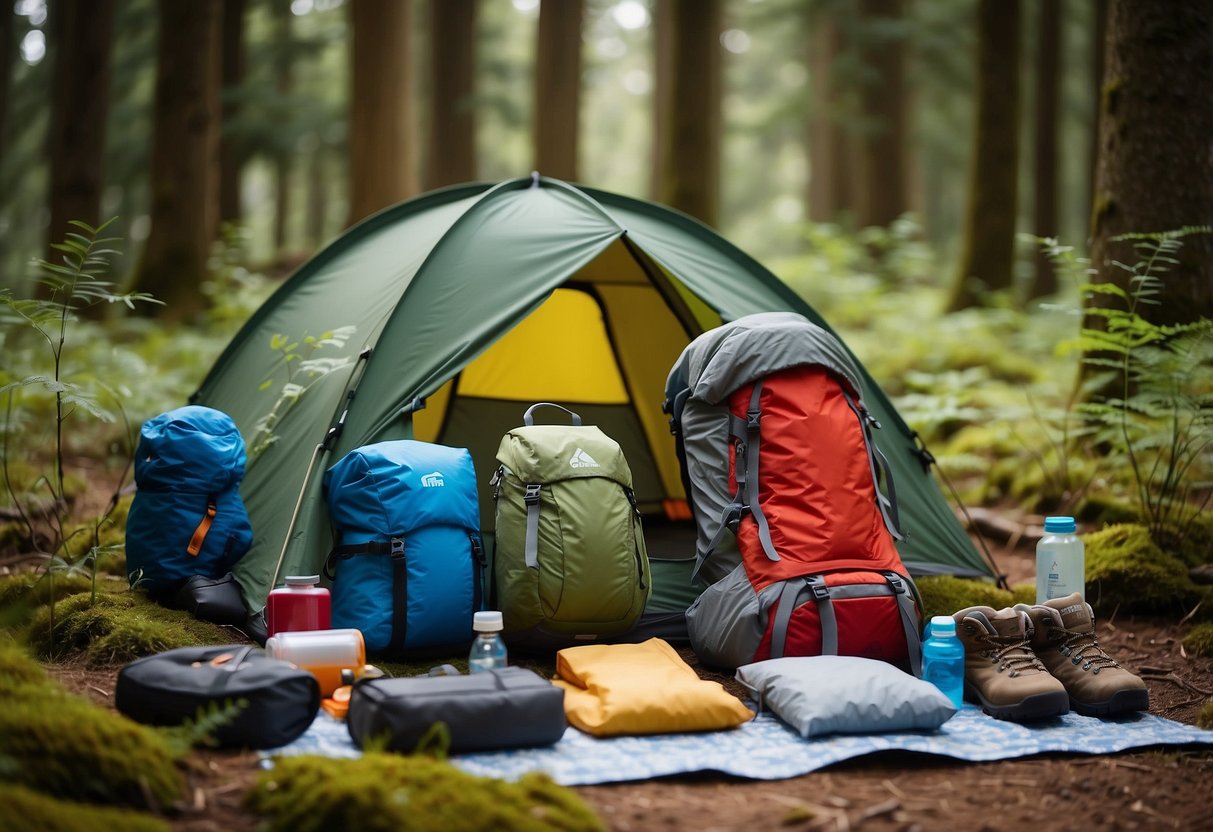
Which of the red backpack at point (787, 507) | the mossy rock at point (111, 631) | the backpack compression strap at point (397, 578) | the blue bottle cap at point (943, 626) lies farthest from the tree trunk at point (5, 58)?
the blue bottle cap at point (943, 626)

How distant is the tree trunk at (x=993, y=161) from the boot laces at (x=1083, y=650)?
6.96 meters

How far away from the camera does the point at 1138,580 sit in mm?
4648

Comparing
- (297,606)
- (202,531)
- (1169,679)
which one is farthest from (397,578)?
(1169,679)

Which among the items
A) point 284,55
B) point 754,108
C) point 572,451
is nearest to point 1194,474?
point 572,451

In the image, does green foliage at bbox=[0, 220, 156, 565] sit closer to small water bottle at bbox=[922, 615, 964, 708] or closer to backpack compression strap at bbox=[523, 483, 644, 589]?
backpack compression strap at bbox=[523, 483, 644, 589]

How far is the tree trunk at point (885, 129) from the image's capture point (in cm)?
1329

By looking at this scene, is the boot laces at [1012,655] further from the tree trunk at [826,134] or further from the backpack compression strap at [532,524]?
the tree trunk at [826,134]

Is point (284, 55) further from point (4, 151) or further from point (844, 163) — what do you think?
point (844, 163)

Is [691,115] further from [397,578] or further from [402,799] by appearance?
[402,799]

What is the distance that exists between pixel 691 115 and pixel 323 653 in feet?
25.8

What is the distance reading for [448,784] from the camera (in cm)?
242

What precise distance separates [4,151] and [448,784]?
16.2 m

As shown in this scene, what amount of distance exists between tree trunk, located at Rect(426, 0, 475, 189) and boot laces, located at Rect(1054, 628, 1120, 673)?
10.2 meters

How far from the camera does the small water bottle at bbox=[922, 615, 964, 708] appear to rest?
11.5 ft
